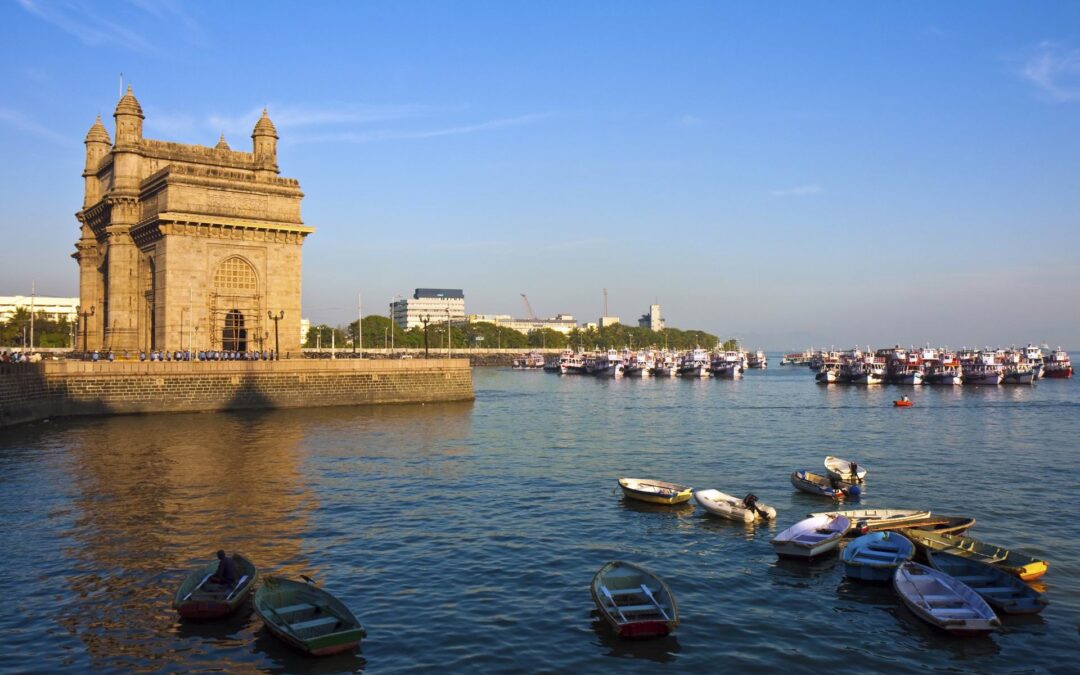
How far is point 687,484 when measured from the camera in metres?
39.1

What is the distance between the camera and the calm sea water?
19188 millimetres

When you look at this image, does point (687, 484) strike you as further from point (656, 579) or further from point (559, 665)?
point (559, 665)

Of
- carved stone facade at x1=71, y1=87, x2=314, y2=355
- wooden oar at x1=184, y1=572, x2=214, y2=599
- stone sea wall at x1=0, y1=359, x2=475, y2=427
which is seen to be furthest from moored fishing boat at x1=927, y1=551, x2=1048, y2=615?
carved stone facade at x1=71, y1=87, x2=314, y2=355

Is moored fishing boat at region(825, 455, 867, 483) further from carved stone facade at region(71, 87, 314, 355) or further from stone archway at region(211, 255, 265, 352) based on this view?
stone archway at region(211, 255, 265, 352)

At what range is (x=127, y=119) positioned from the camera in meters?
82.9

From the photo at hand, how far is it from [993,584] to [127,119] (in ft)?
285

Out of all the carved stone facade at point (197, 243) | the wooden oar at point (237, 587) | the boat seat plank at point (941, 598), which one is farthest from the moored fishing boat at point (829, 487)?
the carved stone facade at point (197, 243)

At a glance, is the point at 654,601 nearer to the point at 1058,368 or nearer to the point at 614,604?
the point at 614,604

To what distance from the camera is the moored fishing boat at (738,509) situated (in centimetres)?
3116

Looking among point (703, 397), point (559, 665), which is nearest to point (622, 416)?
point (703, 397)

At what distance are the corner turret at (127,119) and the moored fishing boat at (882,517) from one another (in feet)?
262

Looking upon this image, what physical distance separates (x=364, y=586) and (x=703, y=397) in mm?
86086

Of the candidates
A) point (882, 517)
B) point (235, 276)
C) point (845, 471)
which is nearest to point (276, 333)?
point (235, 276)

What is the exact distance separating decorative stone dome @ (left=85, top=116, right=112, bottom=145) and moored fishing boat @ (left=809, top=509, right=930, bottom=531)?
311 feet
